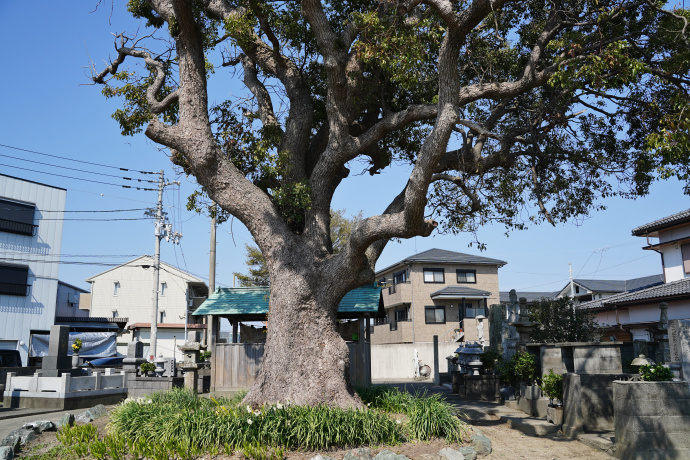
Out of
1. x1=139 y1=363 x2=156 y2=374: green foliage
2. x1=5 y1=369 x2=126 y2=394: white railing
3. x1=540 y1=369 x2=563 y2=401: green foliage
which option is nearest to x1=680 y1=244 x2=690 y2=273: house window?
x1=540 y1=369 x2=563 y2=401: green foliage

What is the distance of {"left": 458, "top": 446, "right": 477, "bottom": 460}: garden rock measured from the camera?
802 cm

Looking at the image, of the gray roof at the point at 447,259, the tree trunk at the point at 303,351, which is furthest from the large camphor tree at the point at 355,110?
the gray roof at the point at 447,259

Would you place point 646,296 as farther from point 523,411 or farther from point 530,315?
point 523,411

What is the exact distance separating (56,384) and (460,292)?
88.3 feet

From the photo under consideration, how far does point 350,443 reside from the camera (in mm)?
8266

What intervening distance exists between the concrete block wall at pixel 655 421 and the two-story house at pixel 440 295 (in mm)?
27125

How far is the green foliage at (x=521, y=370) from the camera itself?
13.9 m

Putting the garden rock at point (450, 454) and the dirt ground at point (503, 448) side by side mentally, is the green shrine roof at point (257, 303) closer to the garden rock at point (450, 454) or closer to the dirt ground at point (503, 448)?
the dirt ground at point (503, 448)

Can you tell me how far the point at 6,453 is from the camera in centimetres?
779

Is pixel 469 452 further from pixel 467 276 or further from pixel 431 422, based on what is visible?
pixel 467 276

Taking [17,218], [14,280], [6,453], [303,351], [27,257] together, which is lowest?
[6,453]

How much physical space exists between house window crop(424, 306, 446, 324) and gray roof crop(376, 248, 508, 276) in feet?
11.0

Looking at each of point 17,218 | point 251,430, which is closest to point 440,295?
point 17,218

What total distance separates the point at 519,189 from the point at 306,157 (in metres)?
6.74
